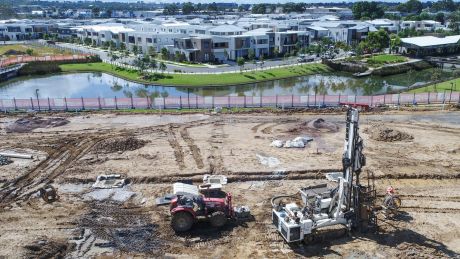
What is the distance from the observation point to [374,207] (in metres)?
15.7

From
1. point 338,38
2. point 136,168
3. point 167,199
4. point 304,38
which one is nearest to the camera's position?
point 167,199

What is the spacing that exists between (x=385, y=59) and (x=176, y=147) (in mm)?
47596

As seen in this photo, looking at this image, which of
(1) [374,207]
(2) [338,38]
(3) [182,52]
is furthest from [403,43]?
(1) [374,207]

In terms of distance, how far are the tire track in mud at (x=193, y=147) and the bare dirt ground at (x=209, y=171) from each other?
0.21ft

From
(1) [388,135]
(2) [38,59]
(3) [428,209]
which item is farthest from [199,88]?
(3) [428,209]

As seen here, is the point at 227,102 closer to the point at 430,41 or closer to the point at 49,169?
the point at 49,169

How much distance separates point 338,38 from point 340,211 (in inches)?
2745

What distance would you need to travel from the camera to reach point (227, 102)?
33.3 m

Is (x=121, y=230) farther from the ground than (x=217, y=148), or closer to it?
closer to it

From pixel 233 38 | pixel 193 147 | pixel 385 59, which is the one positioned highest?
pixel 233 38

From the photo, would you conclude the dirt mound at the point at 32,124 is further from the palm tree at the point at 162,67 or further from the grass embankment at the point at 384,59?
the grass embankment at the point at 384,59

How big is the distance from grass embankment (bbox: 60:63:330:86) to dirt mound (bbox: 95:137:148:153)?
72.3ft

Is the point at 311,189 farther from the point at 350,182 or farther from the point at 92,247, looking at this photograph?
the point at 92,247

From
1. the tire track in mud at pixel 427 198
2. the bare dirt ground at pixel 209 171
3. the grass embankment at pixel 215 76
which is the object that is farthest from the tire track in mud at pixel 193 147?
the grass embankment at pixel 215 76
